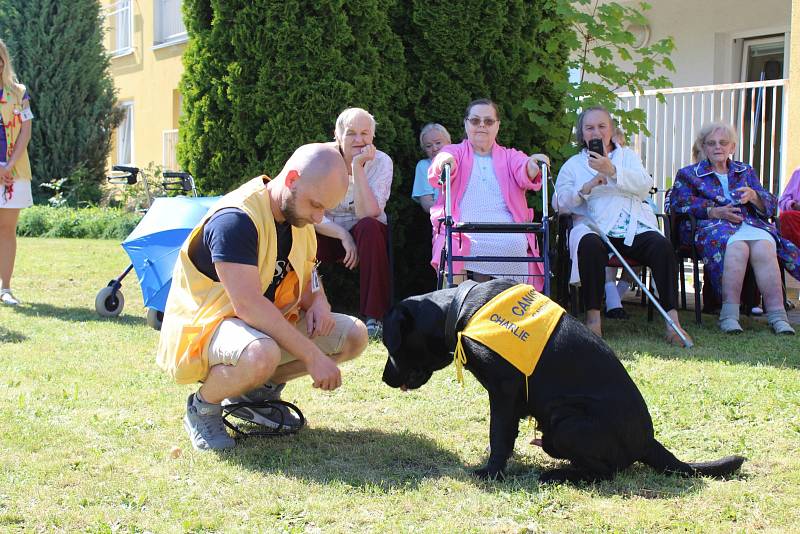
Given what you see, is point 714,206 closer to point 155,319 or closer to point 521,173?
point 521,173

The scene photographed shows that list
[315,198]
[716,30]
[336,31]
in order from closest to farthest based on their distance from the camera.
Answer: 1. [315,198]
2. [336,31]
3. [716,30]

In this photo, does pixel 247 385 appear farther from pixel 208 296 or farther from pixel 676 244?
pixel 676 244

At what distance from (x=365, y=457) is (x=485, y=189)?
2.76 meters

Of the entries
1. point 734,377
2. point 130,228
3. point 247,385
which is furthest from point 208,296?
point 130,228

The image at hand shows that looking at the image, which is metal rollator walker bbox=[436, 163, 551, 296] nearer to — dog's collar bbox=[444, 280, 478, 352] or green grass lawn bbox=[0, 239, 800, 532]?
green grass lawn bbox=[0, 239, 800, 532]

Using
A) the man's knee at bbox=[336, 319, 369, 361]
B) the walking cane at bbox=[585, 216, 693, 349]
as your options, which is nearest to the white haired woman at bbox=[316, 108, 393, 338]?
the walking cane at bbox=[585, 216, 693, 349]

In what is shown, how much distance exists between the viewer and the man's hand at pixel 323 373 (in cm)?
294

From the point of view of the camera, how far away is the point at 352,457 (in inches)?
125

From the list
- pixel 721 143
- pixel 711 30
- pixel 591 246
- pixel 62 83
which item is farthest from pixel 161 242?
pixel 62 83

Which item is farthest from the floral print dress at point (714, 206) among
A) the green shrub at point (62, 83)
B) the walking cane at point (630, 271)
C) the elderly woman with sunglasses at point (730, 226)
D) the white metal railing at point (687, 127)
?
the green shrub at point (62, 83)

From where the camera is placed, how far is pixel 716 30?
10.3 m

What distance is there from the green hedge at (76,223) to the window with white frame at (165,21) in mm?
5303

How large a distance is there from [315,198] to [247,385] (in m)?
0.69

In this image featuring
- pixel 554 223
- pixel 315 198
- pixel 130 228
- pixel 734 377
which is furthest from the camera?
pixel 130 228
